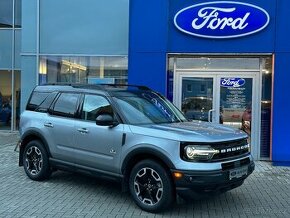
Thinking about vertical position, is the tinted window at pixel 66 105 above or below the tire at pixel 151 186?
above

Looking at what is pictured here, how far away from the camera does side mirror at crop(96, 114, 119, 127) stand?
255 inches

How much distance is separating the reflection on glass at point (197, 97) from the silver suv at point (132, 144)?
3.38m

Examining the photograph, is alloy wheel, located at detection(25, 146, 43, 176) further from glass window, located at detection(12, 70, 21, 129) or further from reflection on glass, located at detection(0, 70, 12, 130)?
reflection on glass, located at detection(0, 70, 12, 130)

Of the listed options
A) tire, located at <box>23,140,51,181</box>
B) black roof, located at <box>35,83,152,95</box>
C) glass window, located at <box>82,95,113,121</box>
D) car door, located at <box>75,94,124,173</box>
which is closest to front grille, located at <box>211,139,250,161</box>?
car door, located at <box>75,94,124,173</box>

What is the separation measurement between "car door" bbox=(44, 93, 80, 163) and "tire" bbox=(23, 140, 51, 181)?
328 mm

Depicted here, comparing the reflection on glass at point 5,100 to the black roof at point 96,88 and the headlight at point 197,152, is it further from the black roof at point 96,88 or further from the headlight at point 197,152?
the headlight at point 197,152

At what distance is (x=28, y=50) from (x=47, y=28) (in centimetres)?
98

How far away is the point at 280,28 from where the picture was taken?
10062 millimetres

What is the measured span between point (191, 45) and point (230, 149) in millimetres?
4838

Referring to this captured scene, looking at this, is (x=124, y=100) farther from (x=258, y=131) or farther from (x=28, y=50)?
(x=28, y=50)

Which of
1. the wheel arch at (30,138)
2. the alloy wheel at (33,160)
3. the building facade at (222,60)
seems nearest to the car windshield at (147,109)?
the wheel arch at (30,138)

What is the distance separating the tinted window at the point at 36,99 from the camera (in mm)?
8270

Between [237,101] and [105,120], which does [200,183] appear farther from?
[237,101]

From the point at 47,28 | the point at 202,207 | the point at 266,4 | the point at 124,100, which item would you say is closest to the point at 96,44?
the point at 47,28
